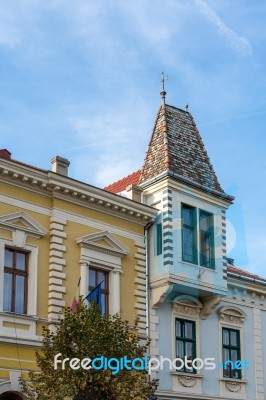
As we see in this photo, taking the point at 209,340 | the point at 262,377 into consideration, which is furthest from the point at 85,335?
the point at 262,377

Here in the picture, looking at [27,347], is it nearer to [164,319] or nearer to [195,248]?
[164,319]

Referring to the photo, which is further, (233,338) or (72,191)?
(233,338)

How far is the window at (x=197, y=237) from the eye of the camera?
29.8 meters

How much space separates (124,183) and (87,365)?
13.5 metres

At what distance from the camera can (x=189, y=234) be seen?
30.2 meters

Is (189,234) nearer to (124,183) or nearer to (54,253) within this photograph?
(124,183)

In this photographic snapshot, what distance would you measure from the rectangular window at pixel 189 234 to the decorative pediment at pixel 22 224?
6.02 m

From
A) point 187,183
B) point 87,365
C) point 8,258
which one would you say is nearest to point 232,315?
point 187,183

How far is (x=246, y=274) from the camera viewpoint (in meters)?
34.5

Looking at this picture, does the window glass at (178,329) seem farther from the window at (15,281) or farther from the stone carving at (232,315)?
the window at (15,281)

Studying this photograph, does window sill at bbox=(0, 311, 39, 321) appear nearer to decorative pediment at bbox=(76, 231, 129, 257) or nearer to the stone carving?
decorative pediment at bbox=(76, 231, 129, 257)

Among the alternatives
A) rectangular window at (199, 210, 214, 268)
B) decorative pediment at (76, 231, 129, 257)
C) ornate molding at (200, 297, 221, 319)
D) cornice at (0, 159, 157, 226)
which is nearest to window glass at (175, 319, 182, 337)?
ornate molding at (200, 297, 221, 319)

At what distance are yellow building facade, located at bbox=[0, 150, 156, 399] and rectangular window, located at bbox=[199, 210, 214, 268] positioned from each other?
232 centimetres

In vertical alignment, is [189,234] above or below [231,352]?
above
